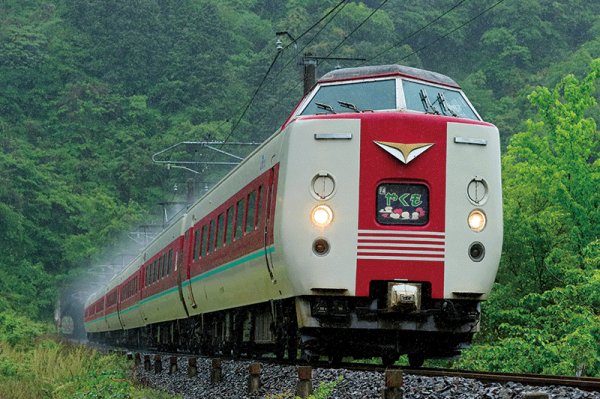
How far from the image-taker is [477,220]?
38.3 ft

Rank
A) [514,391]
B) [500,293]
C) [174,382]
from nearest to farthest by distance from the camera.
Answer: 1. [514,391]
2. [174,382]
3. [500,293]

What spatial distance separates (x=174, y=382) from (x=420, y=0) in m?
72.7

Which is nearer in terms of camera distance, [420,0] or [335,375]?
[335,375]

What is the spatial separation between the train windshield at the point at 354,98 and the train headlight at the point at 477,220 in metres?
1.50

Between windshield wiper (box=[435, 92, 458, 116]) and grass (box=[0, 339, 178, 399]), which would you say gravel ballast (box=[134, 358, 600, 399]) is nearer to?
grass (box=[0, 339, 178, 399])

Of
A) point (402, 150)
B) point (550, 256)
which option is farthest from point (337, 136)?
point (550, 256)

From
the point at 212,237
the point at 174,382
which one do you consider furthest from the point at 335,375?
the point at 212,237

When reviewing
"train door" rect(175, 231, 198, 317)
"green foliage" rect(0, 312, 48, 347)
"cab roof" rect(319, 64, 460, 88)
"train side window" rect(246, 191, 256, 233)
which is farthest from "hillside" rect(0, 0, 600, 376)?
"cab roof" rect(319, 64, 460, 88)

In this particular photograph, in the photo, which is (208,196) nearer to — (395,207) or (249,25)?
(395,207)

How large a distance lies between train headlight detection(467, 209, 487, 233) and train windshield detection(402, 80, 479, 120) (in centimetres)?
129

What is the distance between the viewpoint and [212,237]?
17.7 m

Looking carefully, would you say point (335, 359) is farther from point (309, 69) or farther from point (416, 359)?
point (309, 69)

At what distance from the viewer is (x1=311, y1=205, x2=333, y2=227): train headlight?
11430 millimetres

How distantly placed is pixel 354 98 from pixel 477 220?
2.04 m
